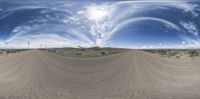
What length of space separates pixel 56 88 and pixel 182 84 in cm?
569

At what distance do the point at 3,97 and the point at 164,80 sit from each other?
8308mm

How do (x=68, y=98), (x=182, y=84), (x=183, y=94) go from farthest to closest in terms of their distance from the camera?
(x=182, y=84) < (x=183, y=94) < (x=68, y=98)

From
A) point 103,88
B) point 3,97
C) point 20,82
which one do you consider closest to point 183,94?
point 103,88

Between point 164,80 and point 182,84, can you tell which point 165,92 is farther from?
point 164,80

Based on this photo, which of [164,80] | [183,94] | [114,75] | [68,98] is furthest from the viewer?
[114,75]

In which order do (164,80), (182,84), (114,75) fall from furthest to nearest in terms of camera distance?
(114,75) → (164,80) → (182,84)

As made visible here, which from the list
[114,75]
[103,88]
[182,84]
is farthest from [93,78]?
[182,84]

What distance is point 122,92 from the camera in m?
13.4

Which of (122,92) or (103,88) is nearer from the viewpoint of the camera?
(122,92)

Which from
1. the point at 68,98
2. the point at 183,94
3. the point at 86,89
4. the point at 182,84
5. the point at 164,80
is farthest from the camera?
the point at 164,80

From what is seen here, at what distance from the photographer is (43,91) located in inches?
536

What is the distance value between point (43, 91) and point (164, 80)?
6.48 meters

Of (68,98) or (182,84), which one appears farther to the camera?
(182,84)

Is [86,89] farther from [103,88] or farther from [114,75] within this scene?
[114,75]
